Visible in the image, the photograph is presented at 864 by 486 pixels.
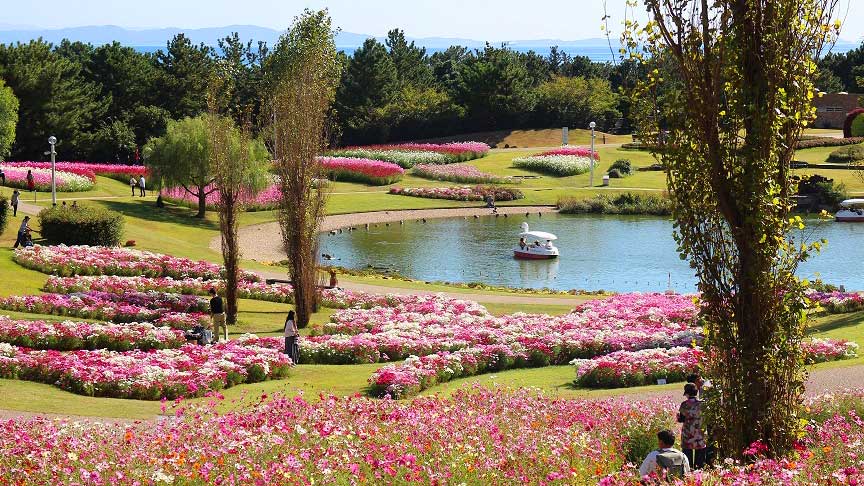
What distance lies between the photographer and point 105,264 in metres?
38.5

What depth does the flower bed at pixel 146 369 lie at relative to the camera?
2183 cm

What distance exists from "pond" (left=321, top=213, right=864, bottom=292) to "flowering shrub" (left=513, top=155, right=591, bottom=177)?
17.0m

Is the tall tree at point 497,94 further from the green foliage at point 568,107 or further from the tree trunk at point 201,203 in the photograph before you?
the tree trunk at point 201,203

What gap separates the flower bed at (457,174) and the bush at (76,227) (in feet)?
131

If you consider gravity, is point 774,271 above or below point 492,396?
above

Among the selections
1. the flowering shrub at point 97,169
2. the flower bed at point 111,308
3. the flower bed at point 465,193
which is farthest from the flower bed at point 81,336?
the flower bed at point 465,193

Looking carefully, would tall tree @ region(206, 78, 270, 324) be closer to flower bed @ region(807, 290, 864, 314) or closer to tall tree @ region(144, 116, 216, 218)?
flower bed @ region(807, 290, 864, 314)

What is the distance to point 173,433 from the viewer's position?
48.9 feet

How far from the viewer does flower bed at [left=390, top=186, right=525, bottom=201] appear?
242 feet

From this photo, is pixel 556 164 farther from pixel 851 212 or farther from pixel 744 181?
pixel 744 181

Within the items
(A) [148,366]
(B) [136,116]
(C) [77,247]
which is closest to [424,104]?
(B) [136,116]

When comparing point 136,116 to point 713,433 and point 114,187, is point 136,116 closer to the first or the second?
point 114,187

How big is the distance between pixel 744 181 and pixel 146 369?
1357 cm

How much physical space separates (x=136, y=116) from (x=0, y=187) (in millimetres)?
28802
